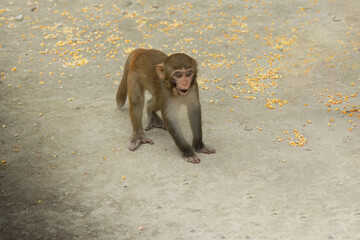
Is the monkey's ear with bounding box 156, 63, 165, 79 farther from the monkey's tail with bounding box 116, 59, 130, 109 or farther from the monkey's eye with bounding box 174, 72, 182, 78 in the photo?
the monkey's tail with bounding box 116, 59, 130, 109

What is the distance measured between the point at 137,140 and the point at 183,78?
4.66 feet

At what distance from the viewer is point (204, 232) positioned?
6.01 m

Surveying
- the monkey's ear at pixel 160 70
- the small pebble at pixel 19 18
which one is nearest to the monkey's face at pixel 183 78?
the monkey's ear at pixel 160 70

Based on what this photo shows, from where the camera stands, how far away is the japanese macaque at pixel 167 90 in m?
7.00

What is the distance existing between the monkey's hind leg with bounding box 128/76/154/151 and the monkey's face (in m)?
0.98

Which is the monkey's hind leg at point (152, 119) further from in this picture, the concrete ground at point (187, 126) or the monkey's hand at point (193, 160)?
the monkey's hand at point (193, 160)

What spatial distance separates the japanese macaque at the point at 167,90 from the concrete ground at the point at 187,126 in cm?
25

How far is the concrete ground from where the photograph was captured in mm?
6266

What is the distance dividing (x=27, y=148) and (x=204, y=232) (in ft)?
10.6

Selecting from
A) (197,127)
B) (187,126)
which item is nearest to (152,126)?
(187,126)

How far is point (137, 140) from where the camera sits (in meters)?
7.89

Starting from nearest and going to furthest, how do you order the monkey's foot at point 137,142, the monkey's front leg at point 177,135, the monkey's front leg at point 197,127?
the monkey's front leg at point 177,135
the monkey's front leg at point 197,127
the monkey's foot at point 137,142

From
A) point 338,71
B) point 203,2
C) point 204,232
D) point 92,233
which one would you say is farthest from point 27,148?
point 203,2

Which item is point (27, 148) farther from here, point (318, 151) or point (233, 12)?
point (233, 12)
